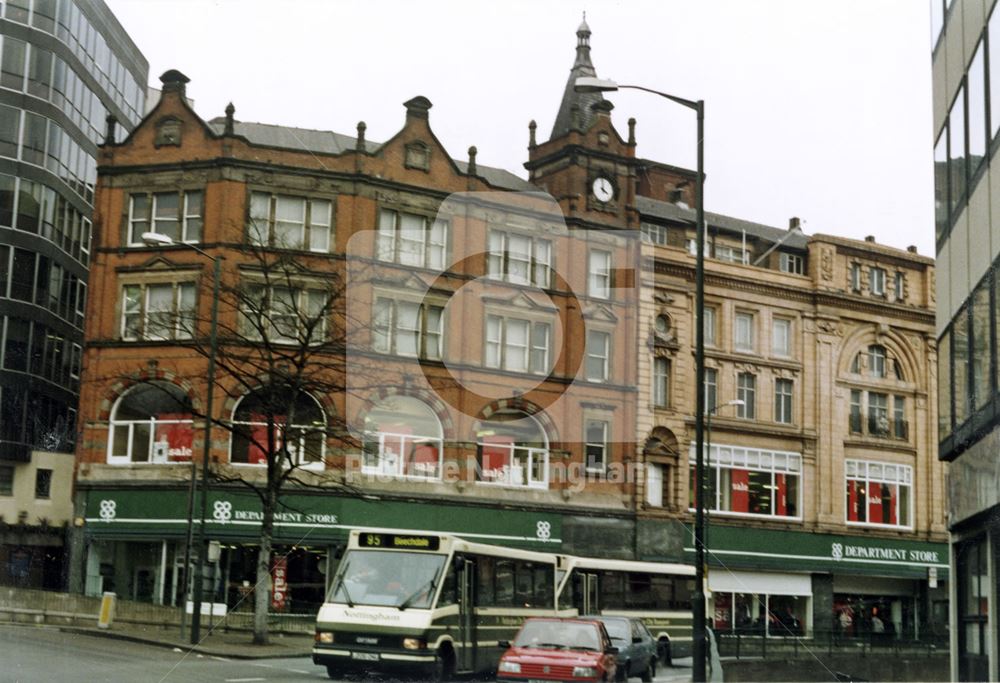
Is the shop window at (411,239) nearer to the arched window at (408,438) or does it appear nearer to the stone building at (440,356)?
the stone building at (440,356)

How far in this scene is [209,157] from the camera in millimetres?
46469

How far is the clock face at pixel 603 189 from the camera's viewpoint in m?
50.5

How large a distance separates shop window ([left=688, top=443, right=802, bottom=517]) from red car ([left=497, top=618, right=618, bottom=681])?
27.6m

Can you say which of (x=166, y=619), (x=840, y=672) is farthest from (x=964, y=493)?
(x=166, y=619)

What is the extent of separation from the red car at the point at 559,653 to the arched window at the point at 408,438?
74.5 ft

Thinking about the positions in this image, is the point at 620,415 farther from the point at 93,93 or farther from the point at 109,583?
the point at 93,93

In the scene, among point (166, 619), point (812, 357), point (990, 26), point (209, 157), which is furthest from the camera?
point (812, 357)

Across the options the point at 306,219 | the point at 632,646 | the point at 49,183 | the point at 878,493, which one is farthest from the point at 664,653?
the point at 878,493

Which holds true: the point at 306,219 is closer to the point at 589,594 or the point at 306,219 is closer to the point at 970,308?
the point at 589,594

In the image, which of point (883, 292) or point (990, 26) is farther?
point (883, 292)

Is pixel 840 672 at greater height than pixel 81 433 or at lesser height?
lesser

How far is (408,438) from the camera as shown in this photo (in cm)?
4550

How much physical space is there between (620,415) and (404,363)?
857cm

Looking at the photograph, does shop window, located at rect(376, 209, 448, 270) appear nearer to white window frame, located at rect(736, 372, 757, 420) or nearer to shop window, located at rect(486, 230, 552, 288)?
shop window, located at rect(486, 230, 552, 288)
